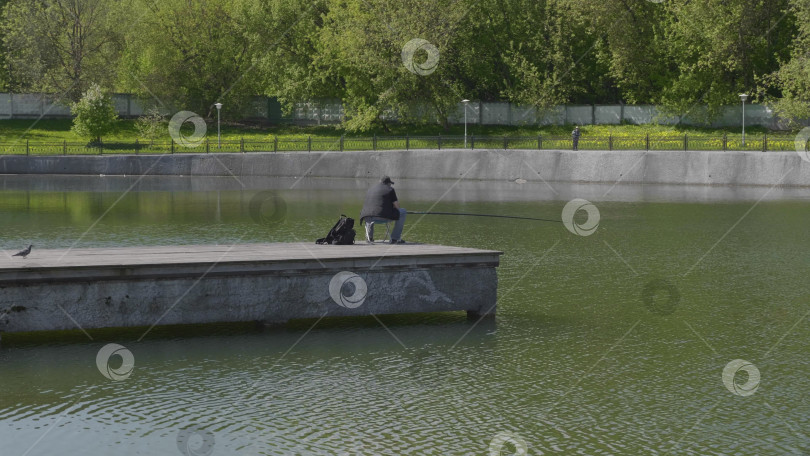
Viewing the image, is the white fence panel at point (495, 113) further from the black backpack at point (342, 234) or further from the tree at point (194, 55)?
the black backpack at point (342, 234)

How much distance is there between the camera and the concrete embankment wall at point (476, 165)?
4462 centimetres

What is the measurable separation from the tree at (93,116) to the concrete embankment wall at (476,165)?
7793 millimetres

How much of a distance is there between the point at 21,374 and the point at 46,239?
12328 millimetres

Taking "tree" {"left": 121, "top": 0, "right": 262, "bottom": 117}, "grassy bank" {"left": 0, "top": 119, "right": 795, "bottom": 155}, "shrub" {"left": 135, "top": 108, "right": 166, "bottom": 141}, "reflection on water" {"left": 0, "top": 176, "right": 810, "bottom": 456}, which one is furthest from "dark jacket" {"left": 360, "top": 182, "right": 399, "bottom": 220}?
"tree" {"left": 121, "top": 0, "right": 262, "bottom": 117}

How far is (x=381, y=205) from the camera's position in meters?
16.1

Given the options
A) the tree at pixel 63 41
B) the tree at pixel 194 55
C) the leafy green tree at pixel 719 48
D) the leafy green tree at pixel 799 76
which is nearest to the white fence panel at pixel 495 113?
the leafy green tree at pixel 719 48

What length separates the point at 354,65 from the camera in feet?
220

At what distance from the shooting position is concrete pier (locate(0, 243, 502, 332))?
41.2ft

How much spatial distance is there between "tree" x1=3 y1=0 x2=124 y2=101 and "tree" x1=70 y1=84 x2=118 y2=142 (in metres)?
8.52

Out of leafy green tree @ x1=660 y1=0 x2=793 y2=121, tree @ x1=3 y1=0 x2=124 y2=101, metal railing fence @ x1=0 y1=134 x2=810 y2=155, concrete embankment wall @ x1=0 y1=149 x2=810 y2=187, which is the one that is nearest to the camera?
concrete embankment wall @ x1=0 y1=149 x2=810 y2=187

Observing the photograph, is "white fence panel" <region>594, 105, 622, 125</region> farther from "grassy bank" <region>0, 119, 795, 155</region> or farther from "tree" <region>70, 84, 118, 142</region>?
"tree" <region>70, 84, 118, 142</region>

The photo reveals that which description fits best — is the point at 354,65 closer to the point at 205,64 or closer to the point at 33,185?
the point at 205,64

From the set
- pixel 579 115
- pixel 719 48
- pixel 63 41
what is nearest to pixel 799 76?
pixel 719 48

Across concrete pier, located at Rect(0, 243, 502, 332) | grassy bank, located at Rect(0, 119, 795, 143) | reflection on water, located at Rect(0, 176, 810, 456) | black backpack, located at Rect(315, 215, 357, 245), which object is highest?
grassy bank, located at Rect(0, 119, 795, 143)
